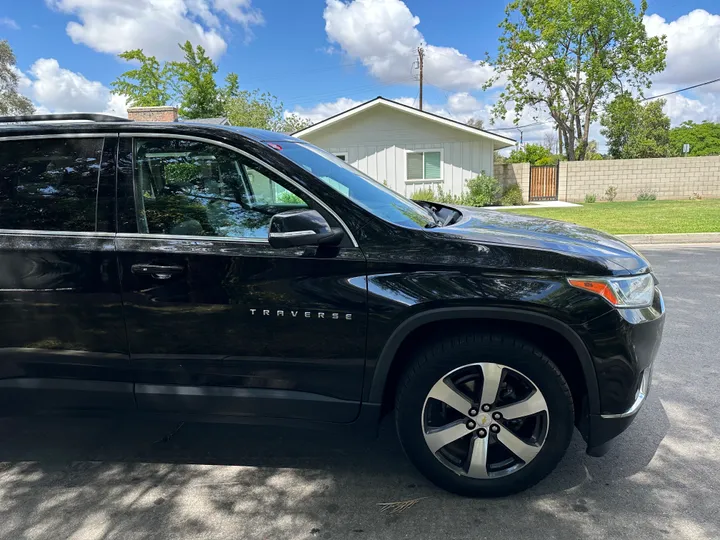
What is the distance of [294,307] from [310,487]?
1.01 metres

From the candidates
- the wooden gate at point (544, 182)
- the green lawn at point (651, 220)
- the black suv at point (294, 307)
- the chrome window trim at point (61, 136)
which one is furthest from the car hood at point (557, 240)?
the wooden gate at point (544, 182)

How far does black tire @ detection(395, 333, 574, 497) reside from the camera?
7.82 ft

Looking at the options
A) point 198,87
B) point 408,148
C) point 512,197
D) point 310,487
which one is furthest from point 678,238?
point 198,87

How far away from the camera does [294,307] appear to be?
245 cm

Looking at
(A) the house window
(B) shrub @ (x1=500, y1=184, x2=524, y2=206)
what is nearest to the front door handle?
(A) the house window

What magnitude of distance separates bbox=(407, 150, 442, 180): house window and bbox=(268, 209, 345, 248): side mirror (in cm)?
1939

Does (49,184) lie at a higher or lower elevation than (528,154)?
lower

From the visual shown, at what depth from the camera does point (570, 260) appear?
2373mm

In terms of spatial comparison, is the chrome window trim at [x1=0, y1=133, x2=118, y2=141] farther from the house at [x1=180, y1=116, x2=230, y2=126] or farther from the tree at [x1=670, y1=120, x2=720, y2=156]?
the tree at [x1=670, y1=120, x2=720, y2=156]

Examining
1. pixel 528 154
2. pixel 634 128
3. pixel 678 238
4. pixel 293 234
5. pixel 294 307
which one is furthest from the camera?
pixel 634 128

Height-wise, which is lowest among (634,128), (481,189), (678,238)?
(678,238)

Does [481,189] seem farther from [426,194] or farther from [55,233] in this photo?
[55,233]

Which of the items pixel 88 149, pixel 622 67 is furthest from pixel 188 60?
pixel 88 149

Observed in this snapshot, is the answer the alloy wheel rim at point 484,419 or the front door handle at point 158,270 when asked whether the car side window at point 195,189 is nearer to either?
the front door handle at point 158,270
